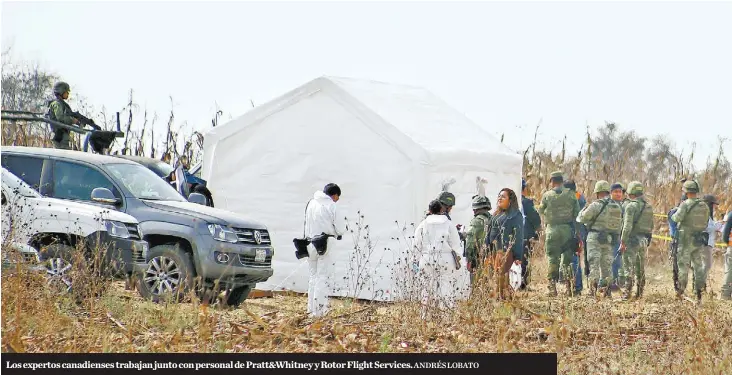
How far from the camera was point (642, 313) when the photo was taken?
12031mm

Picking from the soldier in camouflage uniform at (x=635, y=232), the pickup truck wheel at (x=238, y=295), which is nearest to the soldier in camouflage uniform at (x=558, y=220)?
the soldier in camouflage uniform at (x=635, y=232)

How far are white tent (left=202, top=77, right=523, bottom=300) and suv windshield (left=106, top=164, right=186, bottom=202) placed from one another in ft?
5.91

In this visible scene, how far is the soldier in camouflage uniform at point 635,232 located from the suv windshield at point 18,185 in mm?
7511

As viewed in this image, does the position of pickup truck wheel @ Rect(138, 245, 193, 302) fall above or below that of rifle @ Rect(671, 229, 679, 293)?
below

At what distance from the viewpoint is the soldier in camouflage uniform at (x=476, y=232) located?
40.8ft

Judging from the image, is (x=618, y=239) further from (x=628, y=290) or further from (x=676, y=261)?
(x=628, y=290)

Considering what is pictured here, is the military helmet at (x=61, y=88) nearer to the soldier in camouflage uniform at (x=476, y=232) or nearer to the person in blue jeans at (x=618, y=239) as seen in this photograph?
the soldier in camouflage uniform at (x=476, y=232)

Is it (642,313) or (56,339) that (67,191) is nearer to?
(56,339)

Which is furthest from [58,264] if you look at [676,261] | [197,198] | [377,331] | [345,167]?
[676,261]

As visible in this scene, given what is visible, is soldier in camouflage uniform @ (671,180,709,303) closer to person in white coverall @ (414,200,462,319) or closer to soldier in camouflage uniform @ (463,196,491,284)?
soldier in camouflage uniform @ (463,196,491,284)

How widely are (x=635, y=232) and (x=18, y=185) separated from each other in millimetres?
7932

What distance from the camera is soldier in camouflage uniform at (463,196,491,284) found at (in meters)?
12.4

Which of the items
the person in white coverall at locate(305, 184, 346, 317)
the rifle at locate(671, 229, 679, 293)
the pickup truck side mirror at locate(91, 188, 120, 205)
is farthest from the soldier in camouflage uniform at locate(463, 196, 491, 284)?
the pickup truck side mirror at locate(91, 188, 120, 205)

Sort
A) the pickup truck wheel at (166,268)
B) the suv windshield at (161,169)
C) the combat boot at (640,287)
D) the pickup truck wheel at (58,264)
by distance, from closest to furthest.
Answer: the pickup truck wheel at (58,264) < the pickup truck wheel at (166,268) < the combat boot at (640,287) < the suv windshield at (161,169)
